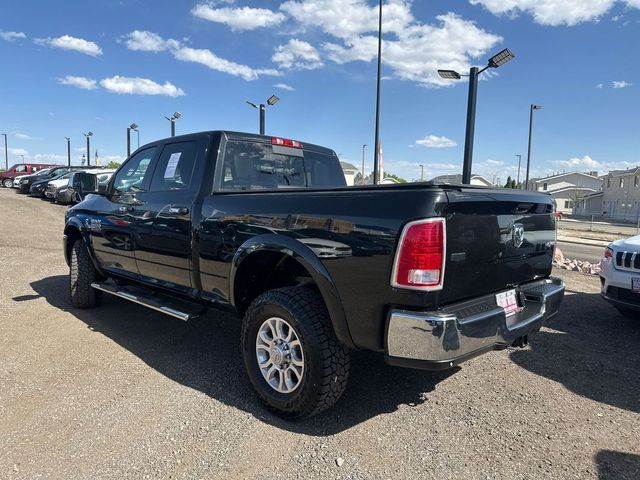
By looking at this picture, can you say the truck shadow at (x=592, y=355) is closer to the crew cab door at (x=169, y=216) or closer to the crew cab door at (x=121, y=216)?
the crew cab door at (x=169, y=216)

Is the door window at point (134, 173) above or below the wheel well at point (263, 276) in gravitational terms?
above

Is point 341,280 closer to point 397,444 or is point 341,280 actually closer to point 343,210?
point 343,210

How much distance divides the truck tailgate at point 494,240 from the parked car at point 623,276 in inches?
64.2

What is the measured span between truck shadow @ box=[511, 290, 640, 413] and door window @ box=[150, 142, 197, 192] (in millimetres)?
3309

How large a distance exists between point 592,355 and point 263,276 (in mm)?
3060

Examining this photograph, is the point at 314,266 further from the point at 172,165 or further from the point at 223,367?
the point at 172,165

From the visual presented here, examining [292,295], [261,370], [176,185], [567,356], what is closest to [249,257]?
[292,295]

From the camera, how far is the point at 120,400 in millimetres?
3299

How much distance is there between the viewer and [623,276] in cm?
459

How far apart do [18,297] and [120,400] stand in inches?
140

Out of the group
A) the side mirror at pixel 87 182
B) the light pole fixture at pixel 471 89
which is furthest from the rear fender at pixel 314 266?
the light pole fixture at pixel 471 89

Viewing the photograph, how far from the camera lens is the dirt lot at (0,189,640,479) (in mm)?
2594

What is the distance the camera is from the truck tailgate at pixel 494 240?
257 centimetres

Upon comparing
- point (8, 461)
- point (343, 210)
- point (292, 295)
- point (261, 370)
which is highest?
point (343, 210)
